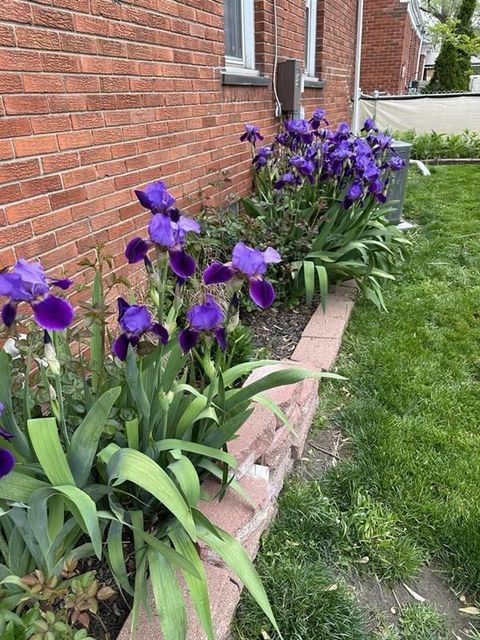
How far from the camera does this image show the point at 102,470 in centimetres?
145

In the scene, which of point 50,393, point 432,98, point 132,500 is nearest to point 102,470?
point 132,500

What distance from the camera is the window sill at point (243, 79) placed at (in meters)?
3.70

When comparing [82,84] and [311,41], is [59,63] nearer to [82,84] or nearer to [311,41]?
[82,84]

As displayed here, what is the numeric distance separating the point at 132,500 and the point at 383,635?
878 mm

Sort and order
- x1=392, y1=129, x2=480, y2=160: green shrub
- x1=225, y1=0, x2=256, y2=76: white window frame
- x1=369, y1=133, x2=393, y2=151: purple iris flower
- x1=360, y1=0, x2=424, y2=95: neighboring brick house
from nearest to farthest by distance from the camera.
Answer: x1=369, y1=133, x2=393, y2=151: purple iris flower < x1=225, y1=0, x2=256, y2=76: white window frame < x1=392, y1=129, x2=480, y2=160: green shrub < x1=360, y1=0, x2=424, y2=95: neighboring brick house

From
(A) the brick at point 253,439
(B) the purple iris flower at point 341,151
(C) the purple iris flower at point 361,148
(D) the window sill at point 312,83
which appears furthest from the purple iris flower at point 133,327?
(D) the window sill at point 312,83

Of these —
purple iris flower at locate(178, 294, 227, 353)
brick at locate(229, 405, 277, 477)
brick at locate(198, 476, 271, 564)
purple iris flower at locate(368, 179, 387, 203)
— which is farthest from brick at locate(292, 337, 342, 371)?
purple iris flower at locate(178, 294, 227, 353)

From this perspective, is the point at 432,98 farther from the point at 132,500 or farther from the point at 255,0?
the point at 132,500

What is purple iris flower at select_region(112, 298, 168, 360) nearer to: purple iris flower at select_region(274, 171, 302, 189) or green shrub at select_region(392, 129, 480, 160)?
purple iris flower at select_region(274, 171, 302, 189)

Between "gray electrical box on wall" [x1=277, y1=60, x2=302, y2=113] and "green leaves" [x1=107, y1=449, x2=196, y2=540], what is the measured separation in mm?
4270

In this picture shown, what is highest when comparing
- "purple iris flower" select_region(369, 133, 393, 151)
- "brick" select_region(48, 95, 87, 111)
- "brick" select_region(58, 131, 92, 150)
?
"brick" select_region(48, 95, 87, 111)

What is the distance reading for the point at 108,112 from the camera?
95.7 inches

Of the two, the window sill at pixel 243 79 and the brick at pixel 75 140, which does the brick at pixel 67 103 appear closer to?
the brick at pixel 75 140

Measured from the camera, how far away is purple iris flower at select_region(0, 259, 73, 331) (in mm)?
1043
